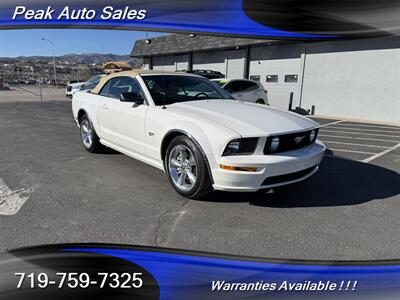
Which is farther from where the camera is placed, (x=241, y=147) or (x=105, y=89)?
(x=105, y=89)

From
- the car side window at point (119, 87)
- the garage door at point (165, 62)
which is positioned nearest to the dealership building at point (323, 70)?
the garage door at point (165, 62)

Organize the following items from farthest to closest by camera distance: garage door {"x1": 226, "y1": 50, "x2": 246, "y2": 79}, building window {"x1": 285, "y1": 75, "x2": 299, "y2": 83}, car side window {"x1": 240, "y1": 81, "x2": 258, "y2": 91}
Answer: garage door {"x1": 226, "y1": 50, "x2": 246, "y2": 79} < building window {"x1": 285, "y1": 75, "x2": 299, "y2": 83} < car side window {"x1": 240, "y1": 81, "x2": 258, "y2": 91}

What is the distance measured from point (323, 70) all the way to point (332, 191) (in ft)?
40.6

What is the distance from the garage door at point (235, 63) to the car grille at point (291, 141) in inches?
608

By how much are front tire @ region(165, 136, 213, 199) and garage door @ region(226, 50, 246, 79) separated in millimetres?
15661

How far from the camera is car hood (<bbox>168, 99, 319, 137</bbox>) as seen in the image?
10.9ft

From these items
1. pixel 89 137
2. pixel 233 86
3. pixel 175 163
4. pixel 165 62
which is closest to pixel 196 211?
pixel 175 163

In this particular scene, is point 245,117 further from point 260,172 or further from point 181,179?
point 181,179

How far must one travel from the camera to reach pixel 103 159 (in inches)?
214

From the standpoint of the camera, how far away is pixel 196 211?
347cm

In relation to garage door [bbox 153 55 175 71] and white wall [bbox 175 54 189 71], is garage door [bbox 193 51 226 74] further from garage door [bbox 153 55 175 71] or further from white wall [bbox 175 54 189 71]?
garage door [bbox 153 55 175 71]

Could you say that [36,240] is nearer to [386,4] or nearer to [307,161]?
[307,161]

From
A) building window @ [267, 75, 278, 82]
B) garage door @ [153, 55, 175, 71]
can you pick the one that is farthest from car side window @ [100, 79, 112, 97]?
garage door @ [153, 55, 175, 71]

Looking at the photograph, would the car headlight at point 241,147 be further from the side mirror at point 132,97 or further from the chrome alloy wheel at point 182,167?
the side mirror at point 132,97
